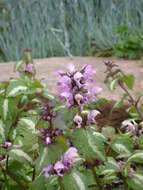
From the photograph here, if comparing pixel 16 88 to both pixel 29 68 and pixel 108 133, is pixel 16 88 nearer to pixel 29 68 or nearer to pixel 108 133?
pixel 108 133

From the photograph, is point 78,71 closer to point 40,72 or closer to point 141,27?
point 40,72

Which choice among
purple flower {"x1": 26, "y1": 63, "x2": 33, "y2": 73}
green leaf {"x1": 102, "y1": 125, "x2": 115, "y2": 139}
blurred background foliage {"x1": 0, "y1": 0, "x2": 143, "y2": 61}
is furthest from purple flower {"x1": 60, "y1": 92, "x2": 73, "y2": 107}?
blurred background foliage {"x1": 0, "y1": 0, "x2": 143, "y2": 61}

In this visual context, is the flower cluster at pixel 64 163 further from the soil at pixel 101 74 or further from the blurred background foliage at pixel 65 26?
the blurred background foliage at pixel 65 26

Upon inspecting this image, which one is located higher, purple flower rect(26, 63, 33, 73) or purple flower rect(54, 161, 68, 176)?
purple flower rect(26, 63, 33, 73)

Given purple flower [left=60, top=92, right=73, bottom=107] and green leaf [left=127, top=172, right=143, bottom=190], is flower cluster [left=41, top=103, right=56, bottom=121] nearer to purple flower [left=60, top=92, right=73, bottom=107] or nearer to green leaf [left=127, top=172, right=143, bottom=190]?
purple flower [left=60, top=92, right=73, bottom=107]

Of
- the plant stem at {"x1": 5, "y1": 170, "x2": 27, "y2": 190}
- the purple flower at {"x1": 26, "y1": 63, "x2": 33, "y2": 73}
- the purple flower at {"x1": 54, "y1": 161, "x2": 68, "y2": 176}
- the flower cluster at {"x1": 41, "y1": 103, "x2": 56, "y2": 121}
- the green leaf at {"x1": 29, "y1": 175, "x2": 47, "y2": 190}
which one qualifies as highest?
the purple flower at {"x1": 26, "y1": 63, "x2": 33, "y2": 73}

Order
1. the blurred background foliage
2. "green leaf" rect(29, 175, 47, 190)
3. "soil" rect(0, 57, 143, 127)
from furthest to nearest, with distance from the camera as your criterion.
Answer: the blurred background foliage, "soil" rect(0, 57, 143, 127), "green leaf" rect(29, 175, 47, 190)

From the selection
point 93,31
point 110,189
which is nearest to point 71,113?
point 110,189
